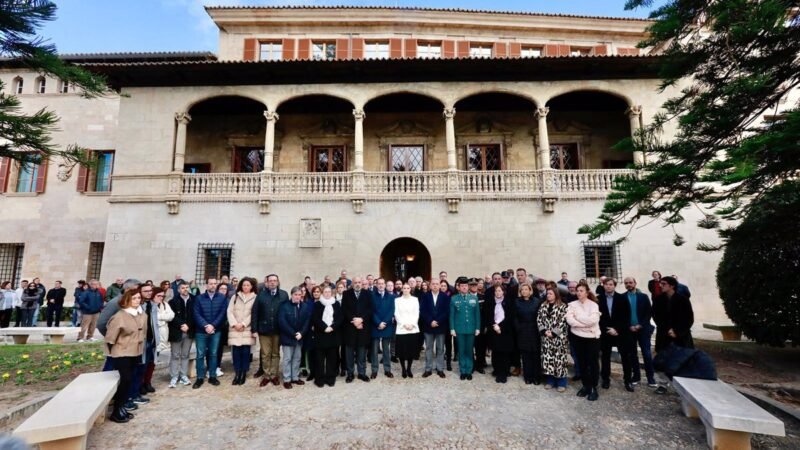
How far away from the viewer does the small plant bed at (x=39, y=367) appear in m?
6.05

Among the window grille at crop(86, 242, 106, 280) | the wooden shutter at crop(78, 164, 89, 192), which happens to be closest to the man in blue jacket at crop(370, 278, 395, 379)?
the window grille at crop(86, 242, 106, 280)

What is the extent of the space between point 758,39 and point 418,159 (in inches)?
467

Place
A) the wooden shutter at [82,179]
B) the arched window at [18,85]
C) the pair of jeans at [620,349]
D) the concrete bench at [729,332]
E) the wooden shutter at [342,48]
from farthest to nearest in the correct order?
the arched window at [18,85]
the wooden shutter at [342,48]
the wooden shutter at [82,179]
the concrete bench at [729,332]
the pair of jeans at [620,349]

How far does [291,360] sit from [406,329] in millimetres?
2074

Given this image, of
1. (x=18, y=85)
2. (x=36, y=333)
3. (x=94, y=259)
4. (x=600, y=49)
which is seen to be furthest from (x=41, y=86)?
(x=600, y=49)

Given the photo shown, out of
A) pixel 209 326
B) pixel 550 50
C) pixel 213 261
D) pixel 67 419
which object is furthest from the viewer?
pixel 550 50

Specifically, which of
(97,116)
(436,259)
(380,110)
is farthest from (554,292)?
(97,116)

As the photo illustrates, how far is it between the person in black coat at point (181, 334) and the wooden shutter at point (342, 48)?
48.8 ft

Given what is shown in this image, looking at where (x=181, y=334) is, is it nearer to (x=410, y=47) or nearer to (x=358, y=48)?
(x=358, y=48)

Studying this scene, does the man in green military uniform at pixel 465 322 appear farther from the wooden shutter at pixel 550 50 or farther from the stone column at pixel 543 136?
the wooden shutter at pixel 550 50

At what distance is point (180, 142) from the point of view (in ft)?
47.4

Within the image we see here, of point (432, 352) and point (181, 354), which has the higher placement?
point (181, 354)

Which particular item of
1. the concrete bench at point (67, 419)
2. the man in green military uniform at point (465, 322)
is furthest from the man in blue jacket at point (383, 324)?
the concrete bench at point (67, 419)

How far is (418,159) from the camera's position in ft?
53.7
